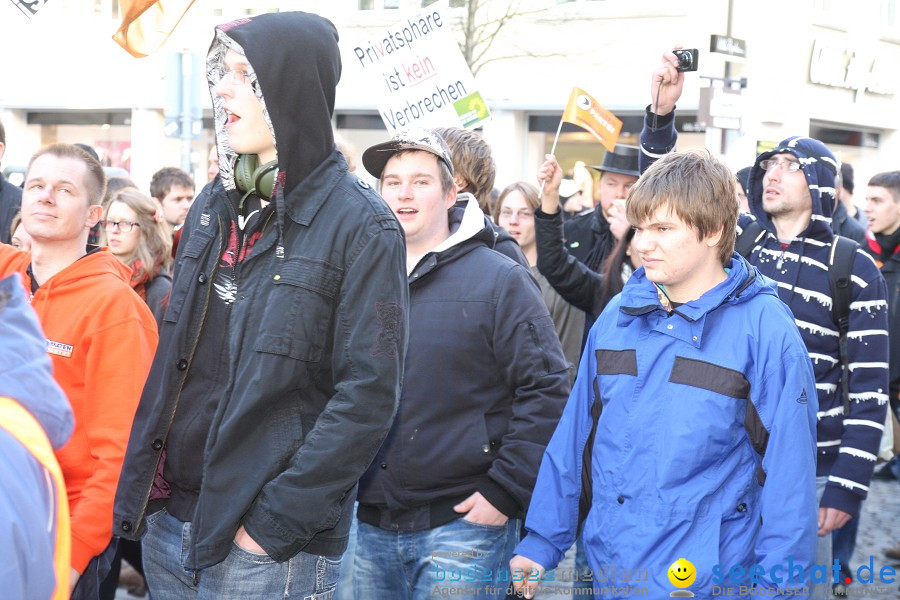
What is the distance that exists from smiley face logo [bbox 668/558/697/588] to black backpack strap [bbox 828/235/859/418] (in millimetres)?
1848

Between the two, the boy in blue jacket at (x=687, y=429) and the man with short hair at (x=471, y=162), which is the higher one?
the man with short hair at (x=471, y=162)

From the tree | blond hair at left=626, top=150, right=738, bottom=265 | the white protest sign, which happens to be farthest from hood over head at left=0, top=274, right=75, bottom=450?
the tree

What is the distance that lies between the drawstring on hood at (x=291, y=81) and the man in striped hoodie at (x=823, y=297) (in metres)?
1.92

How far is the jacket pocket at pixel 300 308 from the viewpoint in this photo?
2.69m

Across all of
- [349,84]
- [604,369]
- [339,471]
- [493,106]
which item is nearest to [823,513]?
[604,369]

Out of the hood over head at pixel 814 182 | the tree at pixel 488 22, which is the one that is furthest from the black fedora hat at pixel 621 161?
the tree at pixel 488 22

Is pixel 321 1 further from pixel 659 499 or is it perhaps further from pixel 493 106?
pixel 659 499

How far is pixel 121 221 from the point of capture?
5.91 meters

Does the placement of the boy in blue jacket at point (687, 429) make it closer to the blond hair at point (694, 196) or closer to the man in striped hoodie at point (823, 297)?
the blond hair at point (694, 196)

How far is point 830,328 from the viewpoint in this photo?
4621 millimetres

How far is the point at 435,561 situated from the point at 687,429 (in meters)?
1.09

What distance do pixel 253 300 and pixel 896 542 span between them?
5.95 m

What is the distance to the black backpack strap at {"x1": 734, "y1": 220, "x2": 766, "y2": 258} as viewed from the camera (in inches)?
193

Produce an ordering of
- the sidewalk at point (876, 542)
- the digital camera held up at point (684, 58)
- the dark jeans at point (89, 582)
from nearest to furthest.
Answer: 1. the dark jeans at point (89, 582)
2. the digital camera held up at point (684, 58)
3. the sidewalk at point (876, 542)
